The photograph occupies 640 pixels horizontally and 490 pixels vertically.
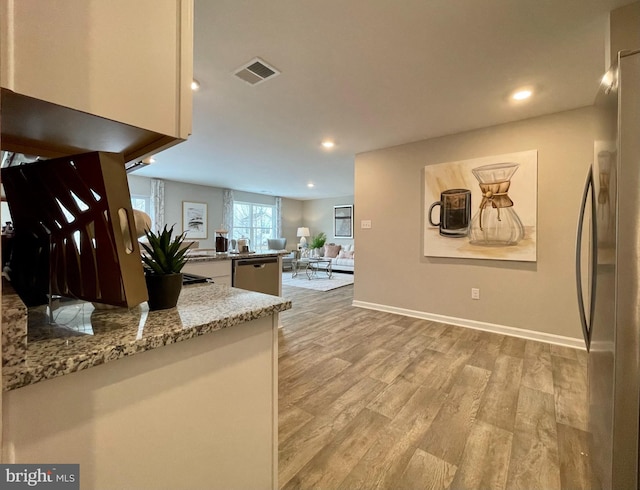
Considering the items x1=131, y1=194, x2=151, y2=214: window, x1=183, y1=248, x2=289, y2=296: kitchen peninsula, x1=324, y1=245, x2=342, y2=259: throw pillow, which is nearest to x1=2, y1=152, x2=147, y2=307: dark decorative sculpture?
x1=183, y1=248, x2=289, y2=296: kitchen peninsula

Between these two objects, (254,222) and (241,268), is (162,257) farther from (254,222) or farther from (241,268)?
(254,222)

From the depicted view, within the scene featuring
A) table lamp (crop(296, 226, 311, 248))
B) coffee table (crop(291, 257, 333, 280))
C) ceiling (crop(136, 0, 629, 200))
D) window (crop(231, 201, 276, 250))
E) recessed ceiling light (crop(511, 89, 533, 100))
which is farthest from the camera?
table lamp (crop(296, 226, 311, 248))

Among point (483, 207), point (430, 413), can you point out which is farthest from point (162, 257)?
point (483, 207)

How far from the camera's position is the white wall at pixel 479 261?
2.61 m

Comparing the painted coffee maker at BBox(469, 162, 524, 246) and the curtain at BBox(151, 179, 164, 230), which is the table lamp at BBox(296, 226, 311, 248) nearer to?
the curtain at BBox(151, 179, 164, 230)

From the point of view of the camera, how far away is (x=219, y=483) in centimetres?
81

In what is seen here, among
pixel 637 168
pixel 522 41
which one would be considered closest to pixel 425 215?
pixel 522 41

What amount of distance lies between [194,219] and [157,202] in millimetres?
910

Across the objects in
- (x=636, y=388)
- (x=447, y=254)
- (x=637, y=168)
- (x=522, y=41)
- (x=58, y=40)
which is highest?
(x=522, y=41)

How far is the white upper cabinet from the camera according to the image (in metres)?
0.47

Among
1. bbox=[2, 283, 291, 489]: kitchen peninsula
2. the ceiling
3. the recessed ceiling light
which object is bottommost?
bbox=[2, 283, 291, 489]: kitchen peninsula

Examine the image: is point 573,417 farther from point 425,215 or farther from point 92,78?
point 92,78

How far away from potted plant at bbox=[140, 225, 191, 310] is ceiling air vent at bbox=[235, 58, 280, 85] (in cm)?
169

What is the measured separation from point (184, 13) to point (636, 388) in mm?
1663
